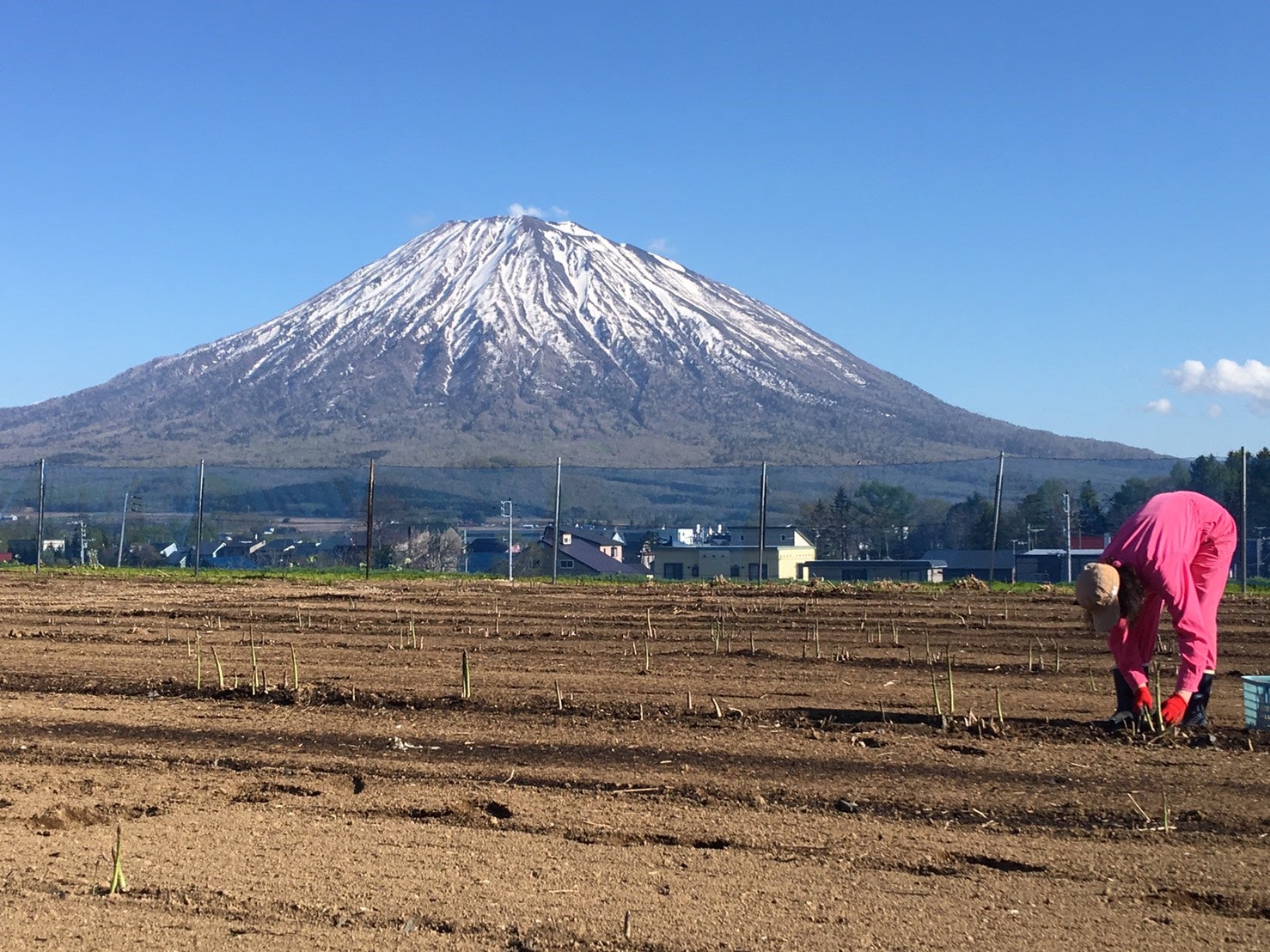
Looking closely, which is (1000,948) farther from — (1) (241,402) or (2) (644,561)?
(1) (241,402)

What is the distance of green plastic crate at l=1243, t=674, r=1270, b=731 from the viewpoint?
5.88 metres

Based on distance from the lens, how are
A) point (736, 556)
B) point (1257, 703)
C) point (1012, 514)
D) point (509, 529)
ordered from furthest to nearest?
point (509, 529) < point (736, 556) < point (1012, 514) < point (1257, 703)

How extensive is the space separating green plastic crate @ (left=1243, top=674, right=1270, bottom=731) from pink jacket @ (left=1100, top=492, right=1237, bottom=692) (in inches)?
8.6

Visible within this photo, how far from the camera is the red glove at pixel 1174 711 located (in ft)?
19.0

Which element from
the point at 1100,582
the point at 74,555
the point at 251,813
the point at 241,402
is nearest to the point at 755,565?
the point at 74,555

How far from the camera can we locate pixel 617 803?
4.54m

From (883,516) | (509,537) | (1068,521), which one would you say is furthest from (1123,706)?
(509,537)

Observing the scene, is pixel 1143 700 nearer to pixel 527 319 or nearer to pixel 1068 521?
pixel 1068 521

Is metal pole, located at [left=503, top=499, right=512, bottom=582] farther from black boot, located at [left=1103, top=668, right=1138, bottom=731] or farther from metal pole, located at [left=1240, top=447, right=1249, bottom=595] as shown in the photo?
black boot, located at [left=1103, top=668, right=1138, bottom=731]

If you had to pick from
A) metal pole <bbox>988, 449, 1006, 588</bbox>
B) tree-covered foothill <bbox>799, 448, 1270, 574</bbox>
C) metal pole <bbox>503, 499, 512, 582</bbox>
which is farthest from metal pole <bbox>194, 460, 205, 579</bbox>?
metal pole <bbox>988, 449, 1006, 588</bbox>

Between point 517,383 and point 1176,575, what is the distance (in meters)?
116

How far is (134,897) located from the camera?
354 cm

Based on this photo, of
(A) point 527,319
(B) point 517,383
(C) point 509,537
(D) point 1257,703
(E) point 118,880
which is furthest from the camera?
(A) point 527,319

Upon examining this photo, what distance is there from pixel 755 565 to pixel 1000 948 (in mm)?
17122
